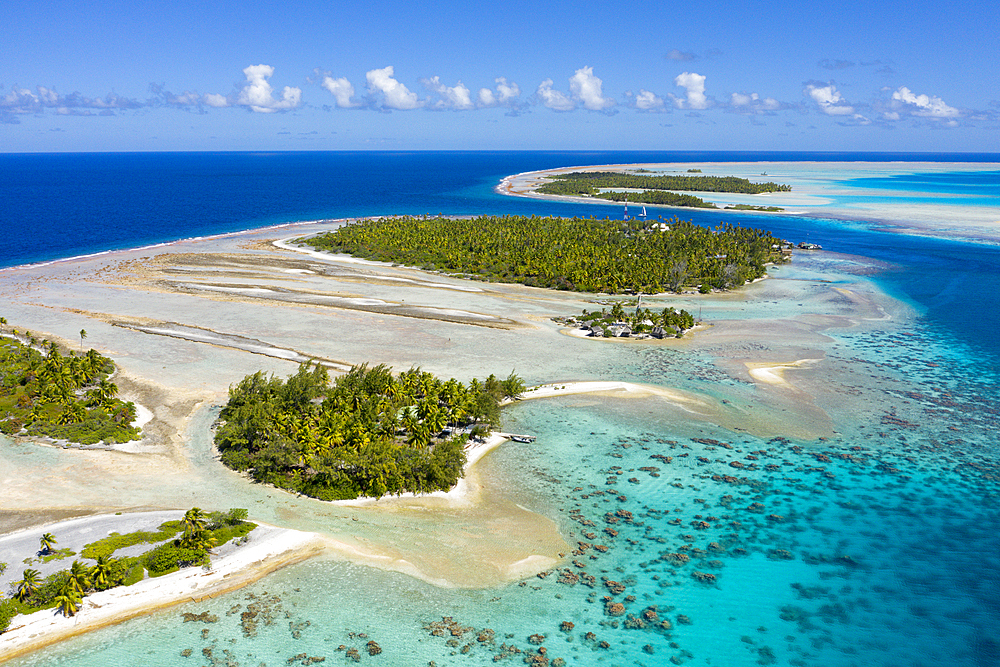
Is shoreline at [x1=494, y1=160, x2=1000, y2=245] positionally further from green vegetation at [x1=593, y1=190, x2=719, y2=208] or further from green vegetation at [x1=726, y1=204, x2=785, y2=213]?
green vegetation at [x1=593, y1=190, x2=719, y2=208]

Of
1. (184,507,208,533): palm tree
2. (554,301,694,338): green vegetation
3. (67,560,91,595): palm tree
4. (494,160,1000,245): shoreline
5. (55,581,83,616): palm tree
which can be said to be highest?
(494,160,1000,245): shoreline

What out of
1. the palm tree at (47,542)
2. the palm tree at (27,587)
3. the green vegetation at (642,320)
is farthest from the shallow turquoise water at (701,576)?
the green vegetation at (642,320)

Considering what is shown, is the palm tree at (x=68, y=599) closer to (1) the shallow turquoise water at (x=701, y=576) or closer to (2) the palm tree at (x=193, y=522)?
(1) the shallow turquoise water at (x=701, y=576)

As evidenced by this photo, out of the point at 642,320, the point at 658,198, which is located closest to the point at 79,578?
the point at 642,320

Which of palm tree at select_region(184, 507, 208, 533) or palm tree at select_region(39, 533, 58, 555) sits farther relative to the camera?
palm tree at select_region(184, 507, 208, 533)

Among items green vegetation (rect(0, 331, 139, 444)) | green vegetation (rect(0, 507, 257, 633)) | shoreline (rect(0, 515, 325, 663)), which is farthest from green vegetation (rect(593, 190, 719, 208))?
green vegetation (rect(0, 507, 257, 633))

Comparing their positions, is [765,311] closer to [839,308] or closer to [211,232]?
[839,308]
